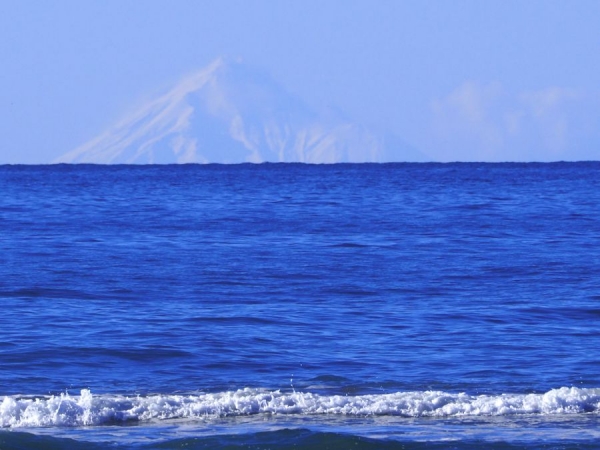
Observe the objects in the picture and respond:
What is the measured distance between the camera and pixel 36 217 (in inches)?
1832

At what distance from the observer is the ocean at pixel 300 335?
47.1 feet

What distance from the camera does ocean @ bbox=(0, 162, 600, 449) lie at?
14.4 metres

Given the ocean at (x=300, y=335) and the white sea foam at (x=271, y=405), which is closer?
the ocean at (x=300, y=335)

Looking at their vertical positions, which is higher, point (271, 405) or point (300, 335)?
point (300, 335)

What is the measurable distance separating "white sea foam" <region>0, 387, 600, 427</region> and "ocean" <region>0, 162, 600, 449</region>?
31 mm

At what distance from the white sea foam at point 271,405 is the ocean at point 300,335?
31 millimetres

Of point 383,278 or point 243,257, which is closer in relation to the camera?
point 383,278

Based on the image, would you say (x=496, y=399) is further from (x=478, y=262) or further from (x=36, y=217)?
(x=36, y=217)

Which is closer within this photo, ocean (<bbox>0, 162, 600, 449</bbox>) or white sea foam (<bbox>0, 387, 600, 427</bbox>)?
ocean (<bbox>0, 162, 600, 449</bbox>)

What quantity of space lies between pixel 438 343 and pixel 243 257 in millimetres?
12999

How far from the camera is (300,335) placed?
65.3 feet

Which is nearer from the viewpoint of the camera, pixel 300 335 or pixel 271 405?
pixel 271 405

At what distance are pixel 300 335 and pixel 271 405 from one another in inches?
187

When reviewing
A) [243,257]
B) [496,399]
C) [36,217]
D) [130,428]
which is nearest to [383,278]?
[243,257]
